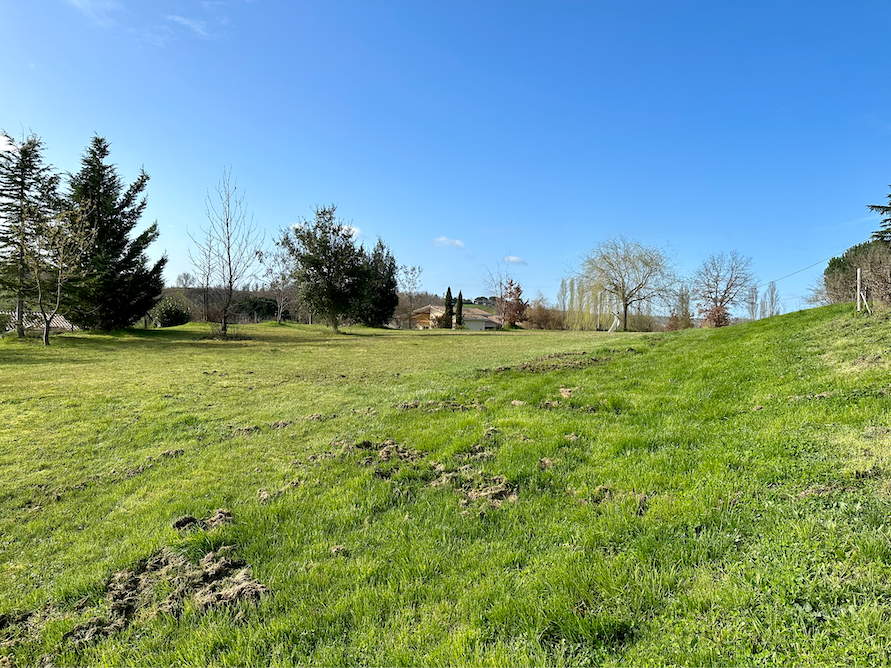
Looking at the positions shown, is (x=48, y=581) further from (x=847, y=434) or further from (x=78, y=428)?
(x=847, y=434)

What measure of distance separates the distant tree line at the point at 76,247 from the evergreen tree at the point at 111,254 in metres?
0.04

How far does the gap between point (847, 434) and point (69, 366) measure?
1655 cm

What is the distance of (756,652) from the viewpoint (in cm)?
163

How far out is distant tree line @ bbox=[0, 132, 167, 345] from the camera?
17297 millimetres

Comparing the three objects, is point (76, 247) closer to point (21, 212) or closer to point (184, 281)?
point (21, 212)

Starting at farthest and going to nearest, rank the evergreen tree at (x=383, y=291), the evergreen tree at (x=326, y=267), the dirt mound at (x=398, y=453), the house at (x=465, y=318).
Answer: the house at (x=465, y=318), the evergreen tree at (x=383, y=291), the evergreen tree at (x=326, y=267), the dirt mound at (x=398, y=453)

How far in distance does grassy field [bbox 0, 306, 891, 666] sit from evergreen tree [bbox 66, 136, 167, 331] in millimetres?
18283

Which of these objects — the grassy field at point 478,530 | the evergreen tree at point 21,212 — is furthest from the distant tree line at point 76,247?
the grassy field at point 478,530

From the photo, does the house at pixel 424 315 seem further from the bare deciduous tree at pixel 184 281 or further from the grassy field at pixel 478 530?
the grassy field at pixel 478 530

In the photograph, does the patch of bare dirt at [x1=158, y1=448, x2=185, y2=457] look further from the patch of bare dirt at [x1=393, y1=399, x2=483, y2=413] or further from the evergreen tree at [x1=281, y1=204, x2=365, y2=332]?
the evergreen tree at [x1=281, y1=204, x2=365, y2=332]

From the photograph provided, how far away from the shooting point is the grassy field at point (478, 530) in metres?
1.91

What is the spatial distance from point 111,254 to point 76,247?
3.62 metres

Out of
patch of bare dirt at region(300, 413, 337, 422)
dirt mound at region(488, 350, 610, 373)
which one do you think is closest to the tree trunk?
patch of bare dirt at region(300, 413, 337, 422)

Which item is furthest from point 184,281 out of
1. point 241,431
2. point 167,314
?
point 241,431
